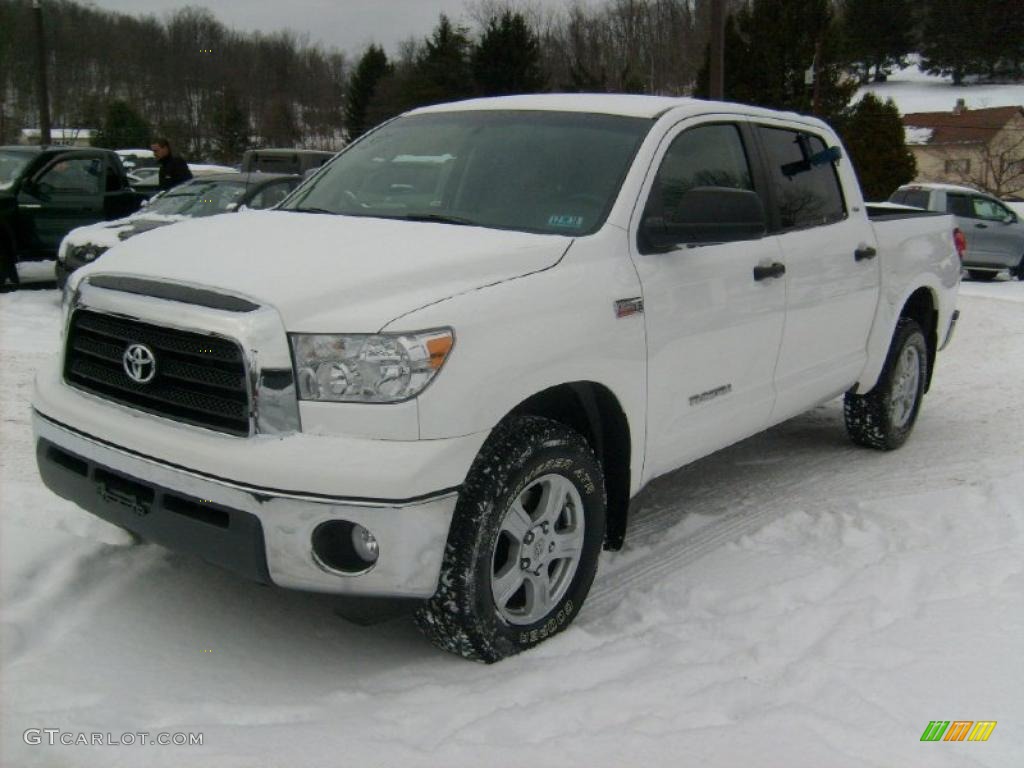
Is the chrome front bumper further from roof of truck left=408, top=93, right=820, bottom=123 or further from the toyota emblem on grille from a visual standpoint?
roof of truck left=408, top=93, right=820, bottom=123

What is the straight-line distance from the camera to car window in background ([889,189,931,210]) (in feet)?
60.8

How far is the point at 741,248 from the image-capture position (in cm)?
451

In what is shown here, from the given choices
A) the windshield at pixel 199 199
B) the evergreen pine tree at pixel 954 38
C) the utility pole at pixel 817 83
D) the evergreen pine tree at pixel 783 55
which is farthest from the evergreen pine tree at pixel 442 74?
the evergreen pine tree at pixel 954 38

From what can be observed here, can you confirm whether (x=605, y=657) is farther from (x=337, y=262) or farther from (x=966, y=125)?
(x=966, y=125)

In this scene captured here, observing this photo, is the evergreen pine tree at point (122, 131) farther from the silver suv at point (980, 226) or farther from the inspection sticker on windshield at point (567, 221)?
the inspection sticker on windshield at point (567, 221)

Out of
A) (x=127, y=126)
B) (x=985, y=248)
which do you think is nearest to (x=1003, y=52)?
(x=127, y=126)

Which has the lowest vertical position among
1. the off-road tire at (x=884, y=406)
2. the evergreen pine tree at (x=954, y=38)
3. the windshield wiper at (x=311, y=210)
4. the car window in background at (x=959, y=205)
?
the off-road tire at (x=884, y=406)

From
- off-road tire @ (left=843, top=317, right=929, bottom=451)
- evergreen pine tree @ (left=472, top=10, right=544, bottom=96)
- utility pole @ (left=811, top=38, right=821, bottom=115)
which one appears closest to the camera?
off-road tire @ (left=843, top=317, right=929, bottom=451)

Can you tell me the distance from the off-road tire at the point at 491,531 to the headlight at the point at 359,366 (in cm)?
40

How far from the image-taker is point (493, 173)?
4.29 m

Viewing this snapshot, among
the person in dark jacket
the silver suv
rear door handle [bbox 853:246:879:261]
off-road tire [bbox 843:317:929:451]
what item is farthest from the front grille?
the silver suv

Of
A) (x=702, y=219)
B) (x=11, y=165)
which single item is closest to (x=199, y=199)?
(x=11, y=165)

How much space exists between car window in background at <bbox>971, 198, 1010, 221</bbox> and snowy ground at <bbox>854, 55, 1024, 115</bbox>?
218ft

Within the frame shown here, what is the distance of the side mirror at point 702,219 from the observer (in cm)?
400
